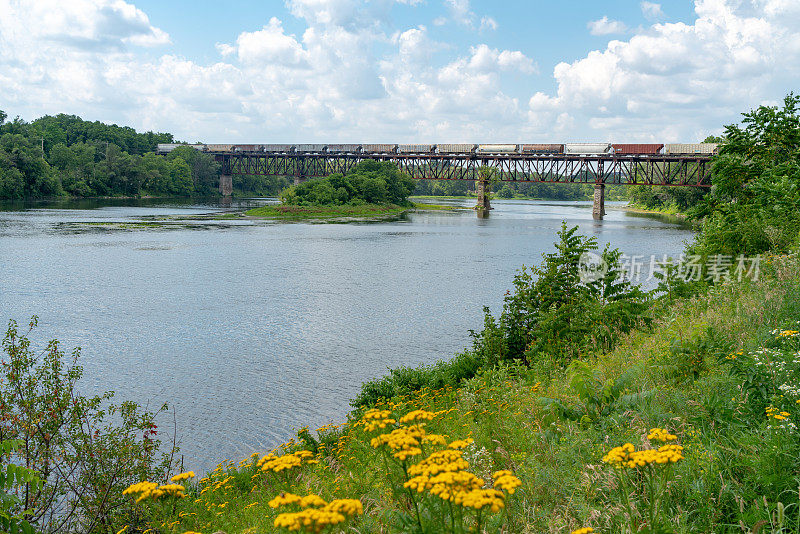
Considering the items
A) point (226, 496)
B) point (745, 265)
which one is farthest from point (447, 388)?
point (745, 265)

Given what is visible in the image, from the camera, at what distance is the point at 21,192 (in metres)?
119

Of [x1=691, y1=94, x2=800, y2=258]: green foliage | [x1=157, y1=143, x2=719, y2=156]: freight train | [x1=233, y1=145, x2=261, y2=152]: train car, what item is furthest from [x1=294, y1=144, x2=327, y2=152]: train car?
[x1=691, y1=94, x2=800, y2=258]: green foliage

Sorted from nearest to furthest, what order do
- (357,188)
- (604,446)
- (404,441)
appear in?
1. (404,441)
2. (604,446)
3. (357,188)

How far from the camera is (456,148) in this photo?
134000 mm

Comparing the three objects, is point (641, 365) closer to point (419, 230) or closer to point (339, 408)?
point (339, 408)

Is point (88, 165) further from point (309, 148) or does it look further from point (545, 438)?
point (545, 438)

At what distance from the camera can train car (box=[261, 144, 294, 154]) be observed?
509 feet

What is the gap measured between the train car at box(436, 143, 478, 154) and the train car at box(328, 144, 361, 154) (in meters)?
21.1

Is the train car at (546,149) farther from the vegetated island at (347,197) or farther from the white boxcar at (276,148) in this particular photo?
the white boxcar at (276,148)

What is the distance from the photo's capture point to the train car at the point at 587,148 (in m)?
116

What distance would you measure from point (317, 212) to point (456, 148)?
42.3 metres

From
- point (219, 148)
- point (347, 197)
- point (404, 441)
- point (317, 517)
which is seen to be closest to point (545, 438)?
point (404, 441)

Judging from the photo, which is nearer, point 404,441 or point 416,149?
point 404,441

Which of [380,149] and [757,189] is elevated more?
[380,149]
